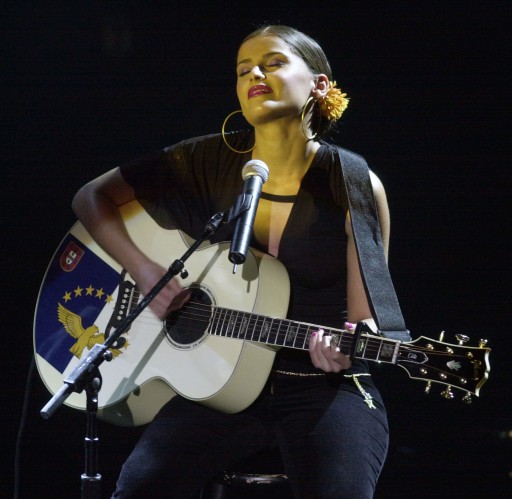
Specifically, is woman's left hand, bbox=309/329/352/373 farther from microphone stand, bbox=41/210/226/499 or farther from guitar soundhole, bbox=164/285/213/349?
microphone stand, bbox=41/210/226/499

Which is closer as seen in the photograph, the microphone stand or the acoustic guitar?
the microphone stand

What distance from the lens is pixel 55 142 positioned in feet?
11.4

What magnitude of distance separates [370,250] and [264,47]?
0.84 m

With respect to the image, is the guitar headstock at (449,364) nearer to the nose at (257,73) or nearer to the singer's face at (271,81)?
the singer's face at (271,81)

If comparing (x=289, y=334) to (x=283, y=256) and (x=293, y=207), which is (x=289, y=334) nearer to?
(x=283, y=256)

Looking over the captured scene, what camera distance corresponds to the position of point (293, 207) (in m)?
2.72

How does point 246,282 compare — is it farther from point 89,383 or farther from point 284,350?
point 89,383

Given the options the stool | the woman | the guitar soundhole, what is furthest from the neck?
the stool

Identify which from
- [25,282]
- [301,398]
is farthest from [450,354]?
[25,282]

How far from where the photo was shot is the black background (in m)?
3.16

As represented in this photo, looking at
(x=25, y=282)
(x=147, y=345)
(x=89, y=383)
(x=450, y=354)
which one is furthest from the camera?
(x=25, y=282)

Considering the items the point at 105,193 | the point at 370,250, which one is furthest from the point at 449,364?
the point at 105,193

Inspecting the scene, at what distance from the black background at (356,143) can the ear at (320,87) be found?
1.62ft

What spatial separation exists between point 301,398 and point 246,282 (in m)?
0.44
